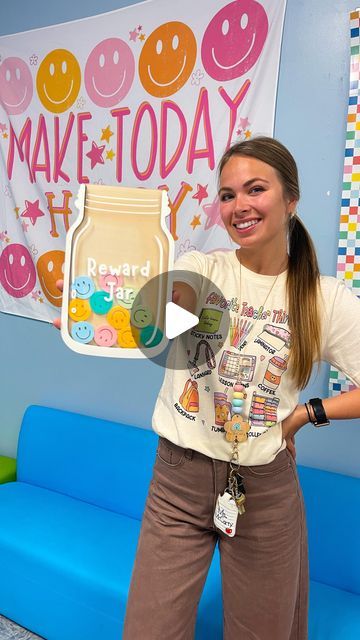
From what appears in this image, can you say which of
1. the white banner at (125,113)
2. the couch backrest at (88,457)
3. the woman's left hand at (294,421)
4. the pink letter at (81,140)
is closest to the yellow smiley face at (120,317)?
the woman's left hand at (294,421)

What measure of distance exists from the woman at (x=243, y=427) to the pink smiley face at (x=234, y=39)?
0.81 meters

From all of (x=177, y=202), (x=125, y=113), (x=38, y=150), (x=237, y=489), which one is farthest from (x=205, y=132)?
(x=237, y=489)

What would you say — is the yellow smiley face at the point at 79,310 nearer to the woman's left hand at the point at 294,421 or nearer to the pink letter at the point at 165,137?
the woman's left hand at the point at 294,421

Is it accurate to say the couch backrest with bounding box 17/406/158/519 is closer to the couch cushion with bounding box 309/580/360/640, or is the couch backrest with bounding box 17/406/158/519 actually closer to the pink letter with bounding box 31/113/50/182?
the couch cushion with bounding box 309/580/360/640

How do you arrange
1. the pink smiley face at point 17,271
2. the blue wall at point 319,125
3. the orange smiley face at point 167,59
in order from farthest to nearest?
the pink smiley face at point 17,271 → the orange smiley face at point 167,59 → the blue wall at point 319,125

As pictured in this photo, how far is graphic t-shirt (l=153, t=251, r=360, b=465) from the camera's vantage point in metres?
1.01

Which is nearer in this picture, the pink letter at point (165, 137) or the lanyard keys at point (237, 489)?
the lanyard keys at point (237, 489)

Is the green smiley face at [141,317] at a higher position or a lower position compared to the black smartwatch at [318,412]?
higher

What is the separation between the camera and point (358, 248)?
157 centimetres

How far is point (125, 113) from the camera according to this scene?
201 centimetres

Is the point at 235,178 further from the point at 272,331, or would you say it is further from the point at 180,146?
the point at 180,146

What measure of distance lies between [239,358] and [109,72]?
1.43m
